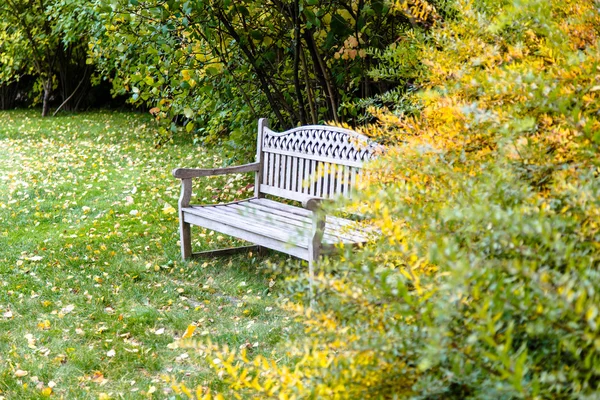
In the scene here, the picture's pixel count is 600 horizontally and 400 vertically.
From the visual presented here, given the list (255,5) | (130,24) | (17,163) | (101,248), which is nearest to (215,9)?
(255,5)

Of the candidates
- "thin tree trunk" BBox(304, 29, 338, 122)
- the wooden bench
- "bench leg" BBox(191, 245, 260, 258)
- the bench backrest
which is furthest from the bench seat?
"thin tree trunk" BBox(304, 29, 338, 122)

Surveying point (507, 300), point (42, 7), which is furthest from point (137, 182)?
point (42, 7)

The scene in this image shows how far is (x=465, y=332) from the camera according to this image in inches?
58.9

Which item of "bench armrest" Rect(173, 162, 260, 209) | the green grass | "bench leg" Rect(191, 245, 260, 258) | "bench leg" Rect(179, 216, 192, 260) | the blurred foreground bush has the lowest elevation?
the green grass

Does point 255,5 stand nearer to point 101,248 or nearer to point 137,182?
point 101,248

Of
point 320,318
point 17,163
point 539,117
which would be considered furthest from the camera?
point 17,163

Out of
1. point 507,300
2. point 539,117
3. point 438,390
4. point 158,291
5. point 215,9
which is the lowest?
point 158,291

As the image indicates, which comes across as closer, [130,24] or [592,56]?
[592,56]

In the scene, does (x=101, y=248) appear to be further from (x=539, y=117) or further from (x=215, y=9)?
(x=539, y=117)

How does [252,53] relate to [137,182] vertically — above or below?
above

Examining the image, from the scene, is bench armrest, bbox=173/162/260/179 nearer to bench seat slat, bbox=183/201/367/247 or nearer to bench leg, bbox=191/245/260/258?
bench seat slat, bbox=183/201/367/247

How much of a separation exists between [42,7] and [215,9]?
39.5ft

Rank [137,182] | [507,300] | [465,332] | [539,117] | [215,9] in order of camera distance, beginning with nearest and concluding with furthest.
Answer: [507,300], [465,332], [539,117], [215,9], [137,182]

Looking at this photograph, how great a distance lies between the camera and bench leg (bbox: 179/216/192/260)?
5.32m
